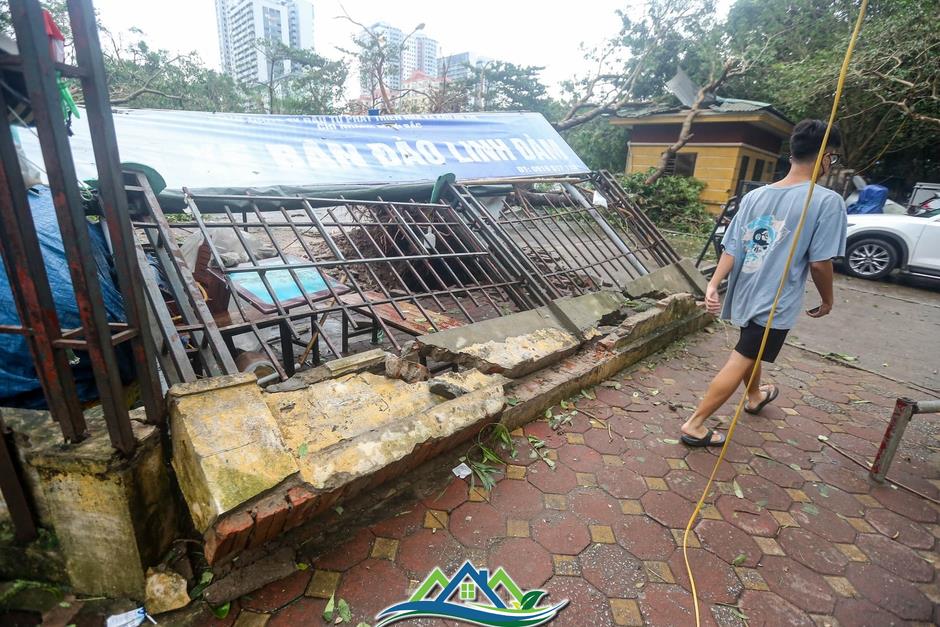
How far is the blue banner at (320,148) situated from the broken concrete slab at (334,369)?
2.46 metres

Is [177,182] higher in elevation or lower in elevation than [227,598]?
higher

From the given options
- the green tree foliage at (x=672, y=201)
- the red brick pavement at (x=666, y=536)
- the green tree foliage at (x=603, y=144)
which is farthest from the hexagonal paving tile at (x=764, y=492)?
the green tree foliage at (x=603, y=144)

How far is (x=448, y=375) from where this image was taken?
9.05 ft

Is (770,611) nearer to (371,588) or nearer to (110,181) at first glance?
(371,588)

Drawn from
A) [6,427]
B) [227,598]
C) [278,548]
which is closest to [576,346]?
[278,548]

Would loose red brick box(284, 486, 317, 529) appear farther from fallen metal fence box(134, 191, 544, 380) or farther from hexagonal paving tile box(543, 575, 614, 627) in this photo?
hexagonal paving tile box(543, 575, 614, 627)

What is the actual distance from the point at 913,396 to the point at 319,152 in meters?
6.51

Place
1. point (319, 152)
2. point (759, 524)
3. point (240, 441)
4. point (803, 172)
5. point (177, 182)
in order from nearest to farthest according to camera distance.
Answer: point (240, 441)
point (759, 524)
point (803, 172)
point (177, 182)
point (319, 152)

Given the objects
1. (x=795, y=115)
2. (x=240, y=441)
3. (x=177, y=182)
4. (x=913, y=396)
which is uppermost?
(x=795, y=115)

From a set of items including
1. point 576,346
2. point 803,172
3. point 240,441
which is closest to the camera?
point 240,441

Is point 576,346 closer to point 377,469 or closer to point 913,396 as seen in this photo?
point 377,469

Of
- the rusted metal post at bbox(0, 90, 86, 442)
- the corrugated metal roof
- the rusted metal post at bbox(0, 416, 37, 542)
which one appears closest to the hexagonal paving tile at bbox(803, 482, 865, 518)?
the rusted metal post at bbox(0, 90, 86, 442)

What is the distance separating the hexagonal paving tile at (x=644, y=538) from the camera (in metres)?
2.08

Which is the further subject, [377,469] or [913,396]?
[913,396]
